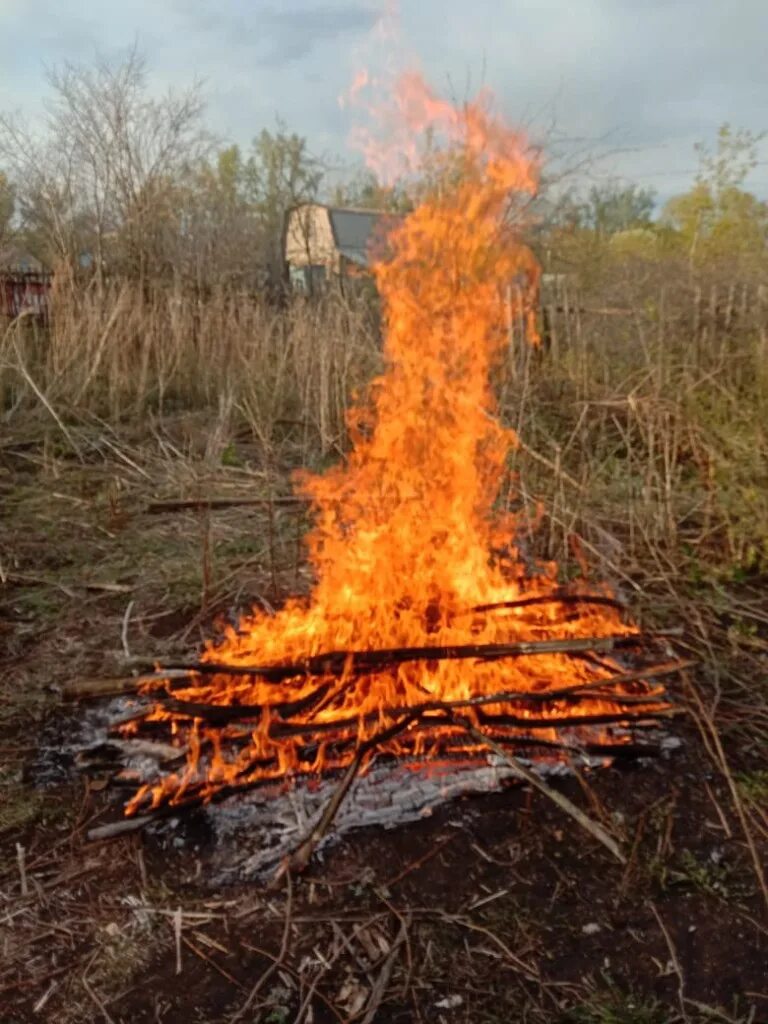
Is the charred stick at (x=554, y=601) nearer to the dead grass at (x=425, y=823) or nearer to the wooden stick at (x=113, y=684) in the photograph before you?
the dead grass at (x=425, y=823)

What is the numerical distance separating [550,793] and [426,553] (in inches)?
46.5

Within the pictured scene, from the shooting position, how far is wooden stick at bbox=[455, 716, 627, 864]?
7.18ft

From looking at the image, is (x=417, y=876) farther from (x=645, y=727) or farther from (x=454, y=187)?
(x=454, y=187)

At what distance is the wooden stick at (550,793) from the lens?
2189 mm

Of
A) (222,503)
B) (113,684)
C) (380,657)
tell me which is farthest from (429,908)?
(222,503)

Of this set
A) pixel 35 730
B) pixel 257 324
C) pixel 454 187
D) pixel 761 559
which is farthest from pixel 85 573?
pixel 257 324

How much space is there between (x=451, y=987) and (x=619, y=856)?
59 cm

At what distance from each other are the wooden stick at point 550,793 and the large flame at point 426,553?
0.19 metres

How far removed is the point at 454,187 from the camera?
436cm

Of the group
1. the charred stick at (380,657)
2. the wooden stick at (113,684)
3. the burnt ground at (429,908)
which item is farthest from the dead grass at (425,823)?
the charred stick at (380,657)

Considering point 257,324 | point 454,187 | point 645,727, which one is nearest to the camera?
point 645,727

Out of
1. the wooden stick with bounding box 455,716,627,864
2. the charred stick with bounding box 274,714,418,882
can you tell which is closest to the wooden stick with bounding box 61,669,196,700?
the charred stick with bounding box 274,714,418,882

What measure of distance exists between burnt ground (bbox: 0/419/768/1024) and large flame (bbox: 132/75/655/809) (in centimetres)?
28

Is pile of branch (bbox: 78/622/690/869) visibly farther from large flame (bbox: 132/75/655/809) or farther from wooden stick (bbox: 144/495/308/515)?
wooden stick (bbox: 144/495/308/515)
